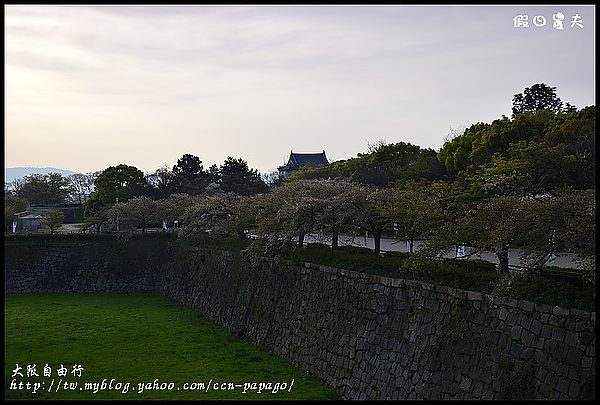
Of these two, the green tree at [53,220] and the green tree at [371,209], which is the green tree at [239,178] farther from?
the green tree at [371,209]

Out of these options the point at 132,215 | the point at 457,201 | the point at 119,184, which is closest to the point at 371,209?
the point at 457,201

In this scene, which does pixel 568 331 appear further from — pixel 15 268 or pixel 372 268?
pixel 15 268

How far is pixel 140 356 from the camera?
16594 millimetres

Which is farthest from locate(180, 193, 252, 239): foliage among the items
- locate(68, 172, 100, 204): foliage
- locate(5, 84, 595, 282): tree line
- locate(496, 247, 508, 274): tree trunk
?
locate(68, 172, 100, 204): foliage

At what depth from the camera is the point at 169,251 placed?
32.2 m

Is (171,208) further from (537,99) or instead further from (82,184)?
Answer: (82,184)

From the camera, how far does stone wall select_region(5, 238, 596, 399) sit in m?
9.38

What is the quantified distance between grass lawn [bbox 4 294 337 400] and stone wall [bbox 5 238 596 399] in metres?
0.80

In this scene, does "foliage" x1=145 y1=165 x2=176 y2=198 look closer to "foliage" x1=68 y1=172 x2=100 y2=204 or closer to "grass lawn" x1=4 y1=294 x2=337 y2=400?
"grass lawn" x1=4 y1=294 x2=337 y2=400

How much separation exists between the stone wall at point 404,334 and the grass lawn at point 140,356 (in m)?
0.80

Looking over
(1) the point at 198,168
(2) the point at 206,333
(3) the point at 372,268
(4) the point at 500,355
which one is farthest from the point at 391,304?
(1) the point at 198,168

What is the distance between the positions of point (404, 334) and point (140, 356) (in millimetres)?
7341

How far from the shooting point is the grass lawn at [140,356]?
13.6 metres

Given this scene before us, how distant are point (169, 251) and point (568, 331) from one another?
2514 cm
